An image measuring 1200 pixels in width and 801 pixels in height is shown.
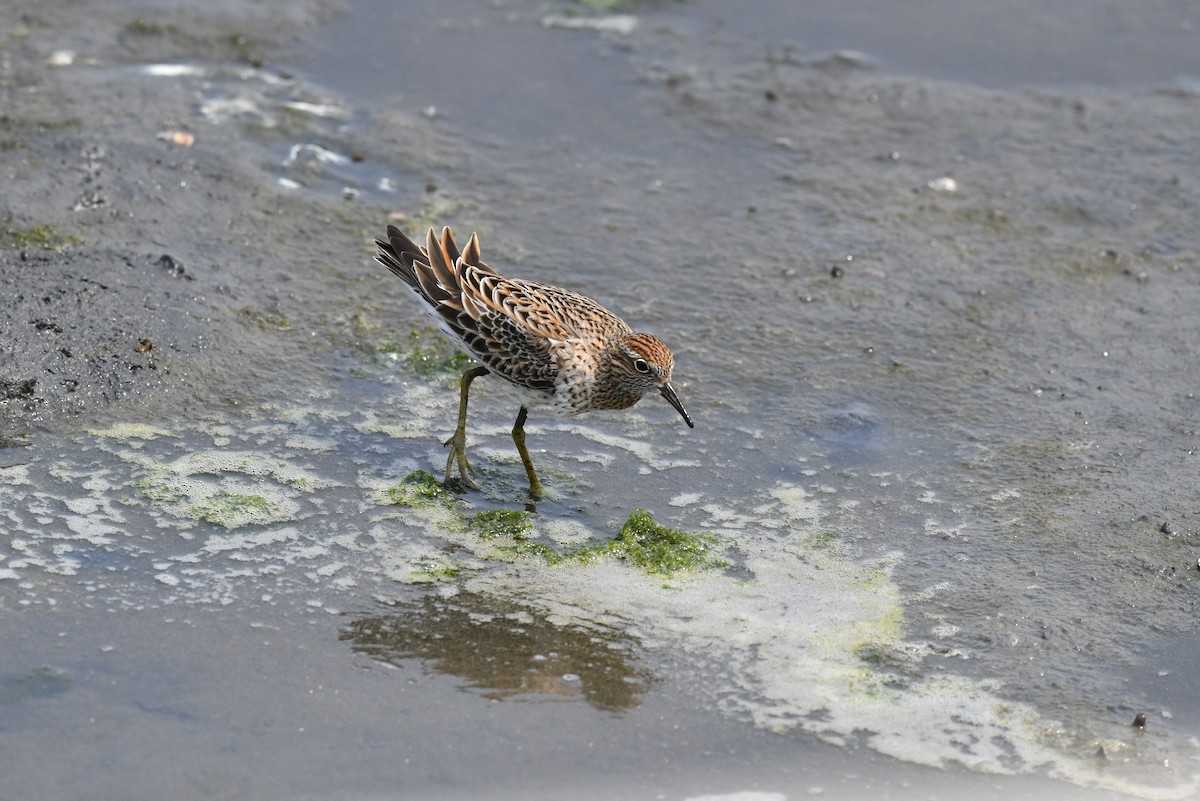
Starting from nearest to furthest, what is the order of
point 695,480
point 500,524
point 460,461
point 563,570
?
1. point 563,570
2. point 500,524
3. point 460,461
4. point 695,480

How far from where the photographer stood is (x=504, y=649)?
18.6ft

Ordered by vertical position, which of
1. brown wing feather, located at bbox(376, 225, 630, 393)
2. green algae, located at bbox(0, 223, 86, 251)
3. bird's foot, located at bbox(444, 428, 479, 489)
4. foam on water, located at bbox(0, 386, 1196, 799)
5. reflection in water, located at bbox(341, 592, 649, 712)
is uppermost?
brown wing feather, located at bbox(376, 225, 630, 393)

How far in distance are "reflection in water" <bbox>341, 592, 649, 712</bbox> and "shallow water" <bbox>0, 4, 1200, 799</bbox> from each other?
2 cm

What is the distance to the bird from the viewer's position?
21.9 ft

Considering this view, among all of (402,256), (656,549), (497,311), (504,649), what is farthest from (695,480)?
(402,256)

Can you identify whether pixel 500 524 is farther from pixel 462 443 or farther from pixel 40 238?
pixel 40 238

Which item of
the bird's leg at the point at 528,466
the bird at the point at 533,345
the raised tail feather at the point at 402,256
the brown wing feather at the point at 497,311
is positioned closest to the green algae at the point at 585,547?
the bird's leg at the point at 528,466

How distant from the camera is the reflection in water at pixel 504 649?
18.1ft

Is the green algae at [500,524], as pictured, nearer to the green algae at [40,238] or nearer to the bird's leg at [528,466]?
the bird's leg at [528,466]

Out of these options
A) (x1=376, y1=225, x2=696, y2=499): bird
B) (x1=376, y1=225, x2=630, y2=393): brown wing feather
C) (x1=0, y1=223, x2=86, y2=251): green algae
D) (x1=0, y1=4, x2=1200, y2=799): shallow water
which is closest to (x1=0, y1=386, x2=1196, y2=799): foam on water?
(x1=0, y1=4, x2=1200, y2=799): shallow water

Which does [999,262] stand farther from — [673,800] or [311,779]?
[311,779]

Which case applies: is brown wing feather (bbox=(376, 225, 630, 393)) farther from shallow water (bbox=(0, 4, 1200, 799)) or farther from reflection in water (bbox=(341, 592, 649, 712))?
reflection in water (bbox=(341, 592, 649, 712))

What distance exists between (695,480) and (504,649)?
1.65 meters

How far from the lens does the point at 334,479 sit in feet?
22.0
